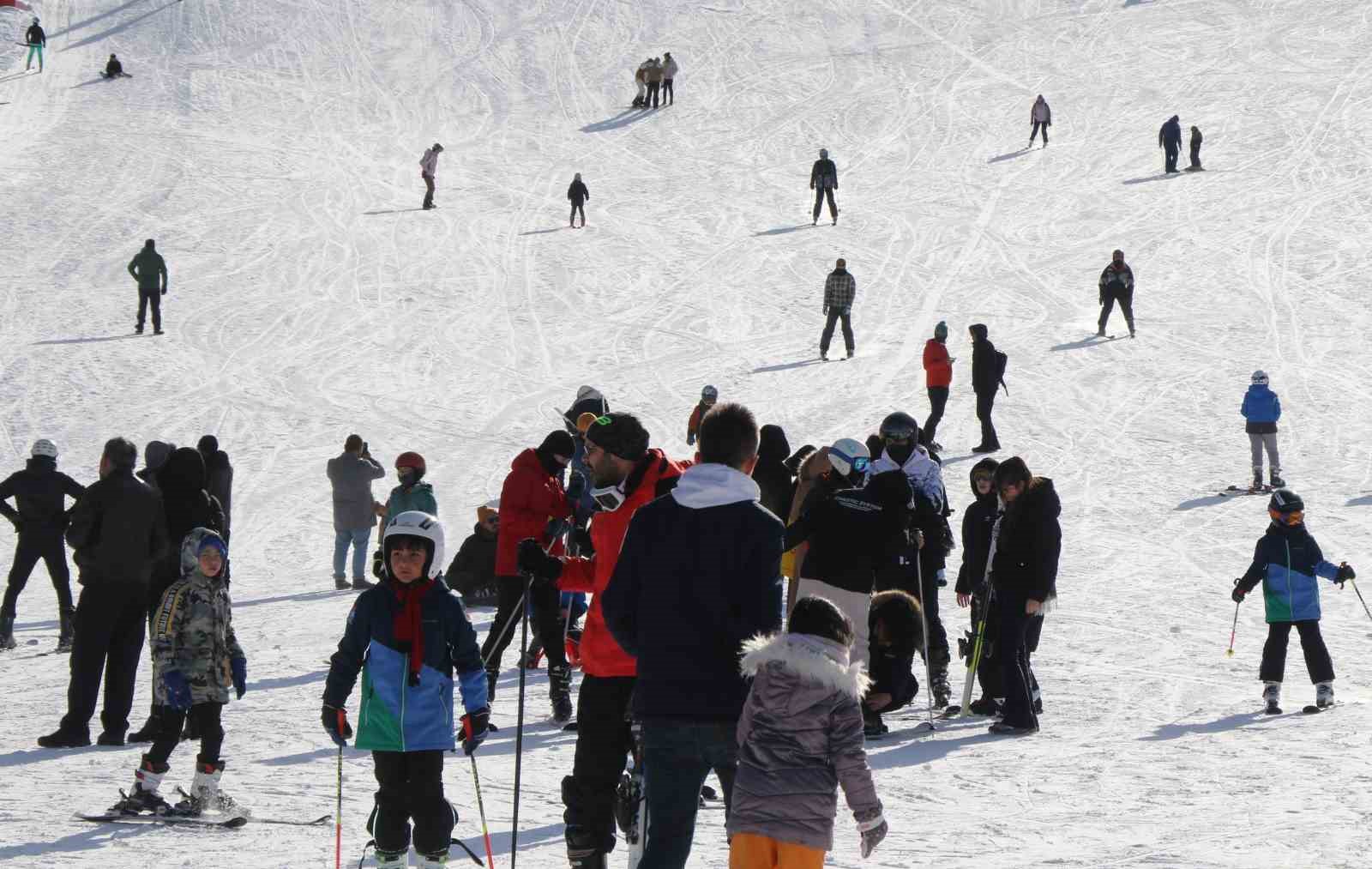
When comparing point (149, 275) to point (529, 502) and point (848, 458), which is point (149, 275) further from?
point (848, 458)

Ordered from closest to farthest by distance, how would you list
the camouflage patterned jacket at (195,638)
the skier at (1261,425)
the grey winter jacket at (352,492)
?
the camouflage patterned jacket at (195,638), the grey winter jacket at (352,492), the skier at (1261,425)

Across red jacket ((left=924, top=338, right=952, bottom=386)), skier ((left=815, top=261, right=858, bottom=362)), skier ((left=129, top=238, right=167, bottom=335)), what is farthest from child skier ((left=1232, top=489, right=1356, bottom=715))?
skier ((left=129, top=238, right=167, bottom=335))

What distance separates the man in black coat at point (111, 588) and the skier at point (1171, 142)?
25339 millimetres

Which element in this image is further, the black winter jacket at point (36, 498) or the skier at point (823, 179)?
the skier at point (823, 179)

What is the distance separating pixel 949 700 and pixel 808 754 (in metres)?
4.85

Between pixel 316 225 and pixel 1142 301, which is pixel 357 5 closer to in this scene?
pixel 316 225

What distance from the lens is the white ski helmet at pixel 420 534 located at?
5.31 m

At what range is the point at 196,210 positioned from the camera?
1112 inches

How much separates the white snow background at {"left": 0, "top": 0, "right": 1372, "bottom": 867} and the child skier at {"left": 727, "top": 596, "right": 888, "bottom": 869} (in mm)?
1495

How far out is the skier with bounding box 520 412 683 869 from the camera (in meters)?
5.20

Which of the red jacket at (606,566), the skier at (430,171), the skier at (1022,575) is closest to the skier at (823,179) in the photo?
the skier at (430,171)

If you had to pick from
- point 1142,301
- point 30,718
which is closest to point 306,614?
point 30,718

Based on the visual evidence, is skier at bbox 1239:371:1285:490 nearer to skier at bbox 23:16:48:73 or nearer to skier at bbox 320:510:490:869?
A: skier at bbox 320:510:490:869

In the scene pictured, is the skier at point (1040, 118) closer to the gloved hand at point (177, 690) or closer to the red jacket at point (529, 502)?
the red jacket at point (529, 502)
